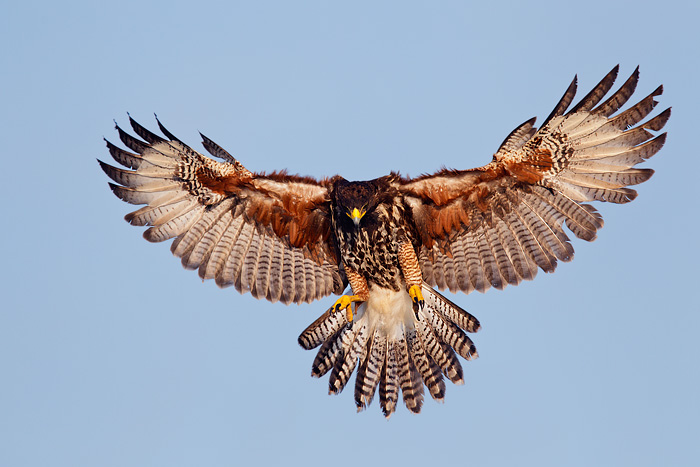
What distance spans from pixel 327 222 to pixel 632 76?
486cm

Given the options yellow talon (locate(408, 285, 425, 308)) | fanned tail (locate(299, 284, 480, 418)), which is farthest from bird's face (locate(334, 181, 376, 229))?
fanned tail (locate(299, 284, 480, 418))

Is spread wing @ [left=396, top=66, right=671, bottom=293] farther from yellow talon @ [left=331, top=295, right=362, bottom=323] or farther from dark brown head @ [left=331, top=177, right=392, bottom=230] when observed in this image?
yellow talon @ [left=331, top=295, right=362, bottom=323]

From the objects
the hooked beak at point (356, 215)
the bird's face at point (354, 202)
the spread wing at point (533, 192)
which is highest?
the spread wing at point (533, 192)

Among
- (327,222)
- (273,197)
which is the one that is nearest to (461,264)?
(327,222)

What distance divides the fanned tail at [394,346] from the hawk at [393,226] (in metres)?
0.02

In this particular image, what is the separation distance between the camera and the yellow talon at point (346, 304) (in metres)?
13.3

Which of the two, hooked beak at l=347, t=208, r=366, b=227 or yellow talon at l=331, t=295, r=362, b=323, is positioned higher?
hooked beak at l=347, t=208, r=366, b=227

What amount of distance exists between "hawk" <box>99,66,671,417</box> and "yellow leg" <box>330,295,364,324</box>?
23 millimetres

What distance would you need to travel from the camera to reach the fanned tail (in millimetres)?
13117

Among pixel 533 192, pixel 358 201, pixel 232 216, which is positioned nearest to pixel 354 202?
pixel 358 201

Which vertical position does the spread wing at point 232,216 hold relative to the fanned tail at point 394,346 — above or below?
above

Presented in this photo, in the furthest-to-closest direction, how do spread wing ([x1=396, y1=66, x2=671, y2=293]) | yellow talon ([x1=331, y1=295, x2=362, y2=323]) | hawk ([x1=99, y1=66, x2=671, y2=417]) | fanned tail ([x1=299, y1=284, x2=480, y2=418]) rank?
yellow talon ([x1=331, y1=295, x2=362, y2=323]) < fanned tail ([x1=299, y1=284, x2=480, y2=418]) < hawk ([x1=99, y1=66, x2=671, y2=417]) < spread wing ([x1=396, y1=66, x2=671, y2=293])

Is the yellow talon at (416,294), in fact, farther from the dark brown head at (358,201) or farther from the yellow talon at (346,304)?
the dark brown head at (358,201)

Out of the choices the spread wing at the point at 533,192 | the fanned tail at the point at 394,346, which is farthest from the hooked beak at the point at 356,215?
the fanned tail at the point at 394,346
